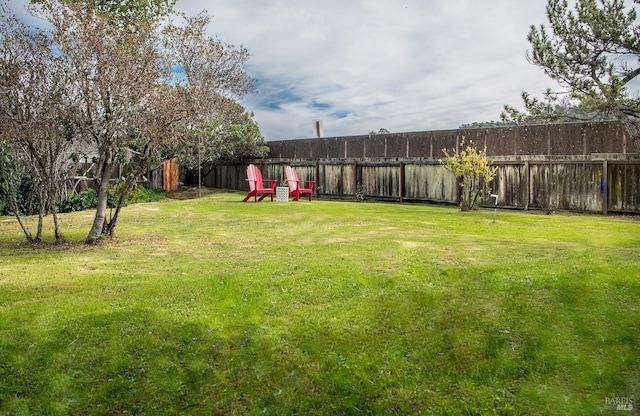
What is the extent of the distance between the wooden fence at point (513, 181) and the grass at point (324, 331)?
582 centimetres

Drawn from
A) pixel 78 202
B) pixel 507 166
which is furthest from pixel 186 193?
pixel 507 166

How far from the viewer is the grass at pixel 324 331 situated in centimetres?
354

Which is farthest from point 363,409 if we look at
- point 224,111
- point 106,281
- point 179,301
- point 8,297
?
point 224,111

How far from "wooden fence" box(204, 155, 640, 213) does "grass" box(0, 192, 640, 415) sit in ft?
19.1

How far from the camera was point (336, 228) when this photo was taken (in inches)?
366

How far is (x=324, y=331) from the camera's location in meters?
4.30

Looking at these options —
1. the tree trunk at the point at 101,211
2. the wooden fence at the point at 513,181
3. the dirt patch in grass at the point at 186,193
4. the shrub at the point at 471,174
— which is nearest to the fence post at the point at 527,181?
the wooden fence at the point at 513,181

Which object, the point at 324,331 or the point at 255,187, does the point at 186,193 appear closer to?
the point at 255,187

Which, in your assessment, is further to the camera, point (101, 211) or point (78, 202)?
point (78, 202)

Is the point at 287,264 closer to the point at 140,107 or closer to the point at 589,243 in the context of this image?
the point at 140,107

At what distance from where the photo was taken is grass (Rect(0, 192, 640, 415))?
11.6ft

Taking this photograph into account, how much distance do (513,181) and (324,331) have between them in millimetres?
10984

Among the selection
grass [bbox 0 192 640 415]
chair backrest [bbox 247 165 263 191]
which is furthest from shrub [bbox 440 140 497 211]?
chair backrest [bbox 247 165 263 191]

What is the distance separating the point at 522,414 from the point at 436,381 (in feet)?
2.16
